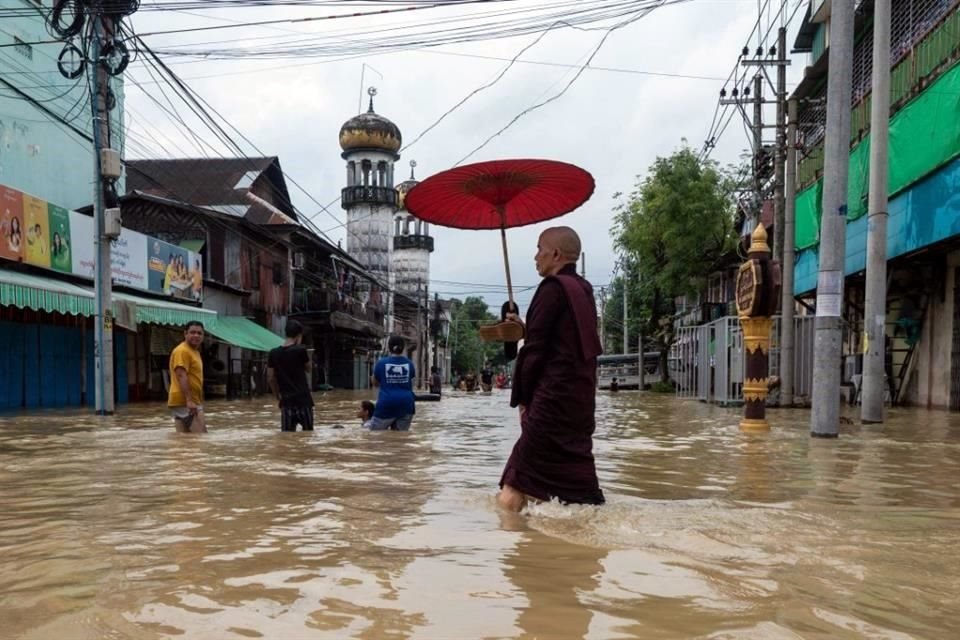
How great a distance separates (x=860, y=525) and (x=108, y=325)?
1316 cm

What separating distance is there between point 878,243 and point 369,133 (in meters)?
43.2

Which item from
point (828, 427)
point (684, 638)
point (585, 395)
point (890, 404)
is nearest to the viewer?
point (684, 638)

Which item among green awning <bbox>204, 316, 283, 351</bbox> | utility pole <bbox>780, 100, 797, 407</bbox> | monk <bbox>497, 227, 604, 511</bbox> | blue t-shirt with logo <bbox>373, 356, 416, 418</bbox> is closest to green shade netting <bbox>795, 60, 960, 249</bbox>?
utility pole <bbox>780, 100, 797, 407</bbox>

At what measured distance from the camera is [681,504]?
16.9ft

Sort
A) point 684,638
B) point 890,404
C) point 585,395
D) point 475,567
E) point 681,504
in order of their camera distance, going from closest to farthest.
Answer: point 684,638 < point 475,567 < point 585,395 < point 681,504 < point 890,404

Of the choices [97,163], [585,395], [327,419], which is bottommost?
[327,419]

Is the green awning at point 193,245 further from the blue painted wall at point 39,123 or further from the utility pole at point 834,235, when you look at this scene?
the utility pole at point 834,235

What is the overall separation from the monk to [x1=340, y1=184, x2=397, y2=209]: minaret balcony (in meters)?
48.8

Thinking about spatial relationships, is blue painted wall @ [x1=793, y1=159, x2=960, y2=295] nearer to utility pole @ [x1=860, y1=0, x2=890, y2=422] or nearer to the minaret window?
utility pole @ [x1=860, y1=0, x2=890, y2=422]

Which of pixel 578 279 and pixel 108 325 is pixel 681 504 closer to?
pixel 578 279

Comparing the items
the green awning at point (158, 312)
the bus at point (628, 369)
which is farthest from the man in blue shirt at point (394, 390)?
the bus at point (628, 369)

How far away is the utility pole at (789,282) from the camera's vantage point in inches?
681

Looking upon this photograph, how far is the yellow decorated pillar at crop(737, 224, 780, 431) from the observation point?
36.1ft

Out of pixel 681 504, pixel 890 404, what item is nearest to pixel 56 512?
pixel 681 504
